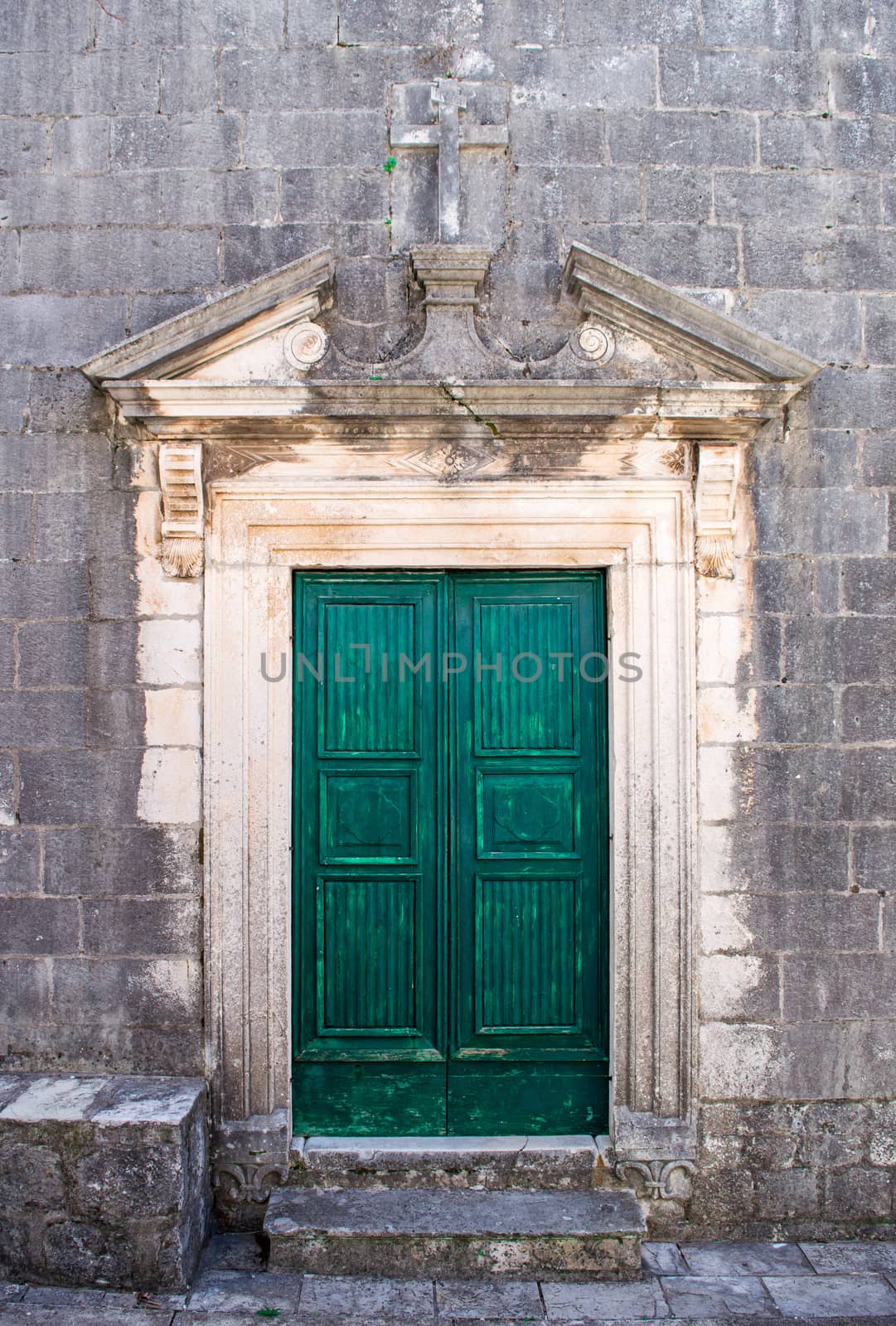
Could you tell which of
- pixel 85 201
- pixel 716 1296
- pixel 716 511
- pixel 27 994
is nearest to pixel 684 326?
pixel 716 511

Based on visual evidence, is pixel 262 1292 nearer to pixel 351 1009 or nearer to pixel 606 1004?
pixel 351 1009

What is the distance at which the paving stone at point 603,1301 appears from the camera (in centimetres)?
304

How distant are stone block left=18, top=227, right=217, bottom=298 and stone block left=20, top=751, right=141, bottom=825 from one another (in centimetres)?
160

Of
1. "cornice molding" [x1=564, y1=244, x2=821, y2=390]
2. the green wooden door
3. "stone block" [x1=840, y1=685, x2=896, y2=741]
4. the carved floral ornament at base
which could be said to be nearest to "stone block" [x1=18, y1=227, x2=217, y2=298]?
the carved floral ornament at base

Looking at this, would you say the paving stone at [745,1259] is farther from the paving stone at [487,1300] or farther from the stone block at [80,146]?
the stone block at [80,146]

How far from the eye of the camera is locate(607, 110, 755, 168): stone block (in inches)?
144

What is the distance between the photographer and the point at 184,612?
11.7ft

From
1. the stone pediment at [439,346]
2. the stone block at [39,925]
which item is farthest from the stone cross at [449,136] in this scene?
the stone block at [39,925]

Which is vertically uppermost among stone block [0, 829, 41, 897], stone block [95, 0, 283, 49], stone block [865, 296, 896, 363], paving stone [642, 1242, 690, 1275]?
stone block [95, 0, 283, 49]

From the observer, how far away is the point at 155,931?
3561mm

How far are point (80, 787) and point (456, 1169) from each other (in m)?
2.07

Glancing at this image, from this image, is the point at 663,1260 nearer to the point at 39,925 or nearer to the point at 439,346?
the point at 39,925

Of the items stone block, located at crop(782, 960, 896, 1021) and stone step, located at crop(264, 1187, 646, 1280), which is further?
stone block, located at crop(782, 960, 896, 1021)

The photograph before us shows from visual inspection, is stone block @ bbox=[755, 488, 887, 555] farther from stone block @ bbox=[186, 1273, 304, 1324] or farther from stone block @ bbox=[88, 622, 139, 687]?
stone block @ bbox=[186, 1273, 304, 1324]
